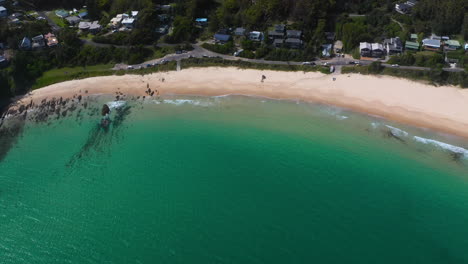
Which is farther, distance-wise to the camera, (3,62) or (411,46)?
(3,62)

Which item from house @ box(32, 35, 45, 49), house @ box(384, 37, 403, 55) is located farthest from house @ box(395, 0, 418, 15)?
house @ box(32, 35, 45, 49)

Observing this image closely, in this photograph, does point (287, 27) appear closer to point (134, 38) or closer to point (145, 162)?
point (134, 38)

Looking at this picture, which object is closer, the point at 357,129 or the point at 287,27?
the point at 357,129

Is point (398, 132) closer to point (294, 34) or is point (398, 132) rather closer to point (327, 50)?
point (327, 50)

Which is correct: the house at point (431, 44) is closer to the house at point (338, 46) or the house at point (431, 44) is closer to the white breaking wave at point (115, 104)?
the house at point (338, 46)

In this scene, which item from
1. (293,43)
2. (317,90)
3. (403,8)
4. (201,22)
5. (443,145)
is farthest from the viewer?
(201,22)

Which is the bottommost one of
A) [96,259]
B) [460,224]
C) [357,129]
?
[96,259]

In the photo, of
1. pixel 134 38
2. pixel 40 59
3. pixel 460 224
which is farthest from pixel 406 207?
pixel 40 59

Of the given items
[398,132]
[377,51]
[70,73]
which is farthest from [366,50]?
[70,73]
